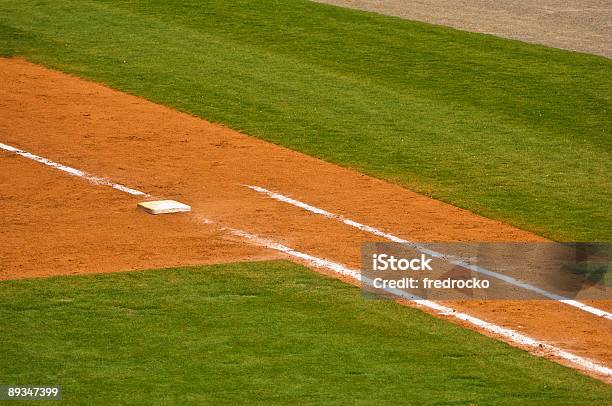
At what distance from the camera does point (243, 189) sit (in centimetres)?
1276

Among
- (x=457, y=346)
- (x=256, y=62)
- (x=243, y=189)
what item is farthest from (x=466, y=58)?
(x=457, y=346)

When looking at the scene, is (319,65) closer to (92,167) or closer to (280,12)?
(280,12)

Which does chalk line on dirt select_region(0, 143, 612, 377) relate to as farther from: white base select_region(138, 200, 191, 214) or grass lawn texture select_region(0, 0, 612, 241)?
grass lawn texture select_region(0, 0, 612, 241)

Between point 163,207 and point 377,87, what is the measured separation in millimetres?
6174

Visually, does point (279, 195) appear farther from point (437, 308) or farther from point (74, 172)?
point (437, 308)

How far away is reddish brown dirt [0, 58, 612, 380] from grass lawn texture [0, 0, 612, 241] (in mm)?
627

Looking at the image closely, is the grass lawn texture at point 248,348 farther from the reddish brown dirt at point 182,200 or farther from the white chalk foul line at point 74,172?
the white chalk foul line at point 74,172

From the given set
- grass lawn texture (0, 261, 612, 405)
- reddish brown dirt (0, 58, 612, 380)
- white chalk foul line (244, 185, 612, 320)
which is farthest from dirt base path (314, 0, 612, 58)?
grass lawn texture (0, 261, 612, 405)

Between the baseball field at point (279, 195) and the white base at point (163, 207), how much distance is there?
0.56ft

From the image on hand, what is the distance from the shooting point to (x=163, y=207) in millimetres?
11875

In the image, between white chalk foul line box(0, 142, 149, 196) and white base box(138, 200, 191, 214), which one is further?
white chalk foul line box(0, 142, 149, 196)

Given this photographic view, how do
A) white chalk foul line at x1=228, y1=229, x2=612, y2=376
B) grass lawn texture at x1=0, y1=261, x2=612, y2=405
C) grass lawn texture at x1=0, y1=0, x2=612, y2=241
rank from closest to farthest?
grass lawn texture at x1=0, y1=261, x2=612, y2=405
white chalk foul line at x1=228, y1=229, x2=612, y2=376
grass lawn texture at x1=0, y1=0, x2=612, y2=241

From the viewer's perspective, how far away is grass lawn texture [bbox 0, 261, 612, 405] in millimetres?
7820

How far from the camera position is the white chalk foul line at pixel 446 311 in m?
8.55
